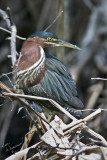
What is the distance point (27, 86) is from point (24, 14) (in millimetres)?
2553

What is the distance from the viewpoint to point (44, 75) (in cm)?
220

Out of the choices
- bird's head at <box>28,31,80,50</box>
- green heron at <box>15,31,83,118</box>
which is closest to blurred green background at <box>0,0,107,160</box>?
green heron at <box>15,31,83,118</box>

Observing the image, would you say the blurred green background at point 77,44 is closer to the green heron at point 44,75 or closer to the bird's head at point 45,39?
the green heron at point 44,75

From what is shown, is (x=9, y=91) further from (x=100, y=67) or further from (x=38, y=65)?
(x=100, y=67)

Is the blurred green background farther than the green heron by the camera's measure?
Yes

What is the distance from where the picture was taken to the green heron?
6.88 ft

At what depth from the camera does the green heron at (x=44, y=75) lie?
2098 millimetres

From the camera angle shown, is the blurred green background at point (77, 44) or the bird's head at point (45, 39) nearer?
the bird's head at point (45, 39)

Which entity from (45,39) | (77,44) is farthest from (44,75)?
(77,44)

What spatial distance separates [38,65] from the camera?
6.90ft

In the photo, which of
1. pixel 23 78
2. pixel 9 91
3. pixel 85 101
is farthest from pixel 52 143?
pixel 85 101

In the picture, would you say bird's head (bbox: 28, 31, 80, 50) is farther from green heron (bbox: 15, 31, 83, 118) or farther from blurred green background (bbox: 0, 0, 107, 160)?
blurred green background (bbox: 0, 0, 107, 160)

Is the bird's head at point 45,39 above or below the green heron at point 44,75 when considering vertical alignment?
above

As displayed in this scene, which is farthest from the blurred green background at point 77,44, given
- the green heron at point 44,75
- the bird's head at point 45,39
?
the bird's head at point 45,39
